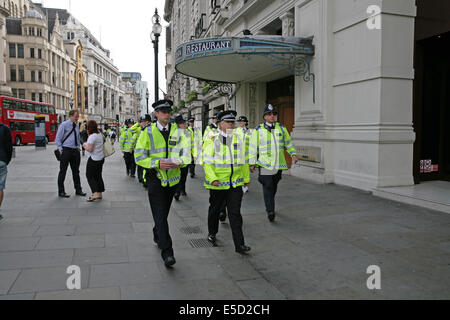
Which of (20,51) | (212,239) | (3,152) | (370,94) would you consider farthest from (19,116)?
(20,51)

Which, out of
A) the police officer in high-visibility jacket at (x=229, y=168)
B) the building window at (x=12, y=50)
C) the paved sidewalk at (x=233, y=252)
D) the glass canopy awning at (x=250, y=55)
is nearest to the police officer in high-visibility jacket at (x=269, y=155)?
the paved sidewalk at (x=233, y=252)

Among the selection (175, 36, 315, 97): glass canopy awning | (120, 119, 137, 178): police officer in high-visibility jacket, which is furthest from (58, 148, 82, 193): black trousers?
(175, 36, 315, 97): glass canopy awning

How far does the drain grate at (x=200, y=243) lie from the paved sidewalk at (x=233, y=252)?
5 cm

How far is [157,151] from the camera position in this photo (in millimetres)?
4242

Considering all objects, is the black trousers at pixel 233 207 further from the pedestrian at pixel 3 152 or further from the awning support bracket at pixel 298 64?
the awning support bracket at pixel 298 64

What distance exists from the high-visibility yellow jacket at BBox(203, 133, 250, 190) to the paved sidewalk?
0.88 metres

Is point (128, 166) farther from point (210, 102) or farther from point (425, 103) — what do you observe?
point (210, 102)

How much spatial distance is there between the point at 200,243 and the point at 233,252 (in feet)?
1.92

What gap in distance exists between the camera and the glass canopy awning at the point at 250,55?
10383 millimetres

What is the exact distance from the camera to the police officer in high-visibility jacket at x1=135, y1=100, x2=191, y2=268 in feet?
13.8

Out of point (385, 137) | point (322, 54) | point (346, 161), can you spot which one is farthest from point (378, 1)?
point (346, 161)

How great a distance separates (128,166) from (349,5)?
8.14 m

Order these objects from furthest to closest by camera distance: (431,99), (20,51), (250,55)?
(20,51) → (250,55) → (431,99)

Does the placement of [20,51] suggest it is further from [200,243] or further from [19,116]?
[200,243]
